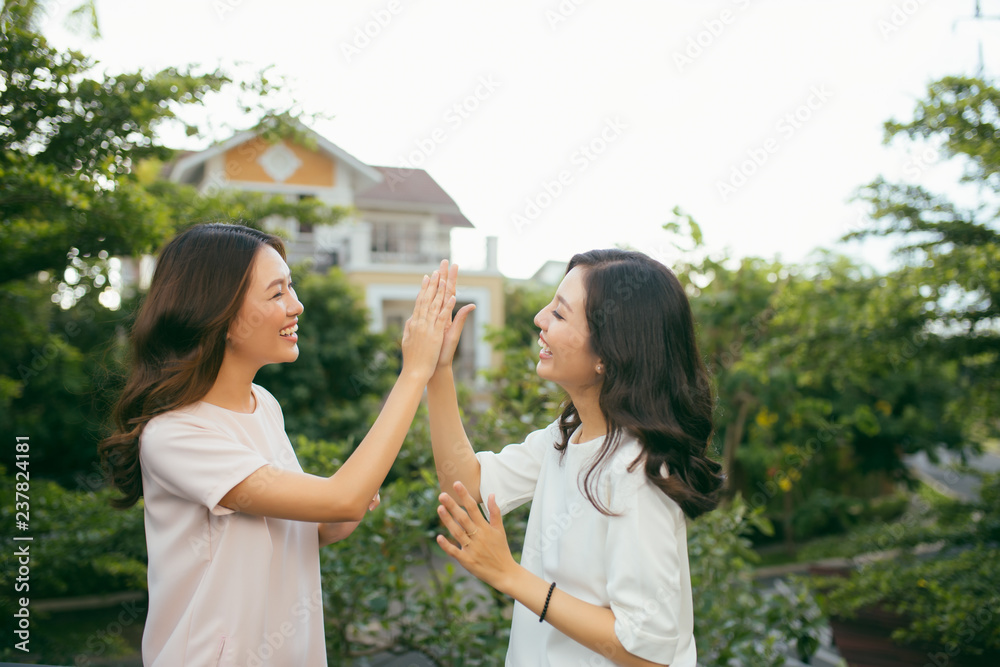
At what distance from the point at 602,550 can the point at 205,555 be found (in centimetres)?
89

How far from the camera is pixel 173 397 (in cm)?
153

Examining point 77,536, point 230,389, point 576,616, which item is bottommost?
point 77,536

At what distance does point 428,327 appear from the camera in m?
1.61

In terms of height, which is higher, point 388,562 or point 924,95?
point 924,95

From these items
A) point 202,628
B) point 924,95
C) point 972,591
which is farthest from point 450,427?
point 924,95

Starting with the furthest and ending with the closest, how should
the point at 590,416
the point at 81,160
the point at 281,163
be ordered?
the point at 281,163 < the point at 81,160 < the point at 590,416

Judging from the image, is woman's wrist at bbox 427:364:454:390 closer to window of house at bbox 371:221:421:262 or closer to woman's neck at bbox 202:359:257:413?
woman's neck at bbox 202:359:257:413

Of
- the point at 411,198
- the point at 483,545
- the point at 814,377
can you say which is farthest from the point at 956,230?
the point at 411,198

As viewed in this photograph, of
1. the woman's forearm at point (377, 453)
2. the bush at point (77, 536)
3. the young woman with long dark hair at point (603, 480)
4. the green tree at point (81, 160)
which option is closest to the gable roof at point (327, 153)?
the green tree at point (81, 160)

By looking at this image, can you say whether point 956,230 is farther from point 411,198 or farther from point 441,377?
point 411,198

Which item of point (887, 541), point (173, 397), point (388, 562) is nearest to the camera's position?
point (173, 397)

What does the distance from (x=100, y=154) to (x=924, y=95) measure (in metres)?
5.17

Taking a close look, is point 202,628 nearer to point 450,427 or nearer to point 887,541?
point 450,427

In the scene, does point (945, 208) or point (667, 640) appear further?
point (945, 208)
